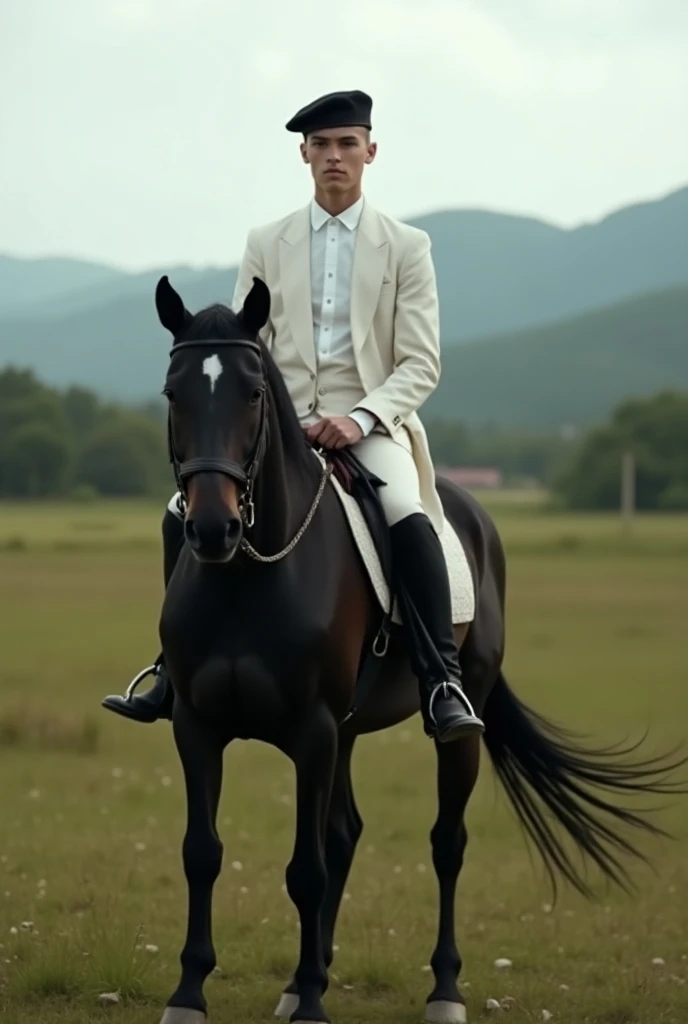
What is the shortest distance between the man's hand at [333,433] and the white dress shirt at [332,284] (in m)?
0.36

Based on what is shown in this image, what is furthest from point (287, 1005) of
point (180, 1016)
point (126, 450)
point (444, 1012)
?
point (126, 450)

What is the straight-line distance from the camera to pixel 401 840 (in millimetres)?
12227

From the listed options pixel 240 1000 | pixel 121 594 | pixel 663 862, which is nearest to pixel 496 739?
pixel 240 1000

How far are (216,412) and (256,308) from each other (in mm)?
457

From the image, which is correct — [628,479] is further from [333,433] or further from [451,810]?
[333,433]

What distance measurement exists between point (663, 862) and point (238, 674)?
6.83 m

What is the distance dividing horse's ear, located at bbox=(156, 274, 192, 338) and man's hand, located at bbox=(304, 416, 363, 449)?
3.30 feet

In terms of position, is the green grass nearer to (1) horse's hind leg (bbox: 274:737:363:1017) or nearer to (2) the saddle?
(1) horse's hind leg (bbox: 274:737:363:1017)

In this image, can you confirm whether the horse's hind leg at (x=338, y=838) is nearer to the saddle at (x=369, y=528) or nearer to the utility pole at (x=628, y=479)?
the saddle at (x=369, y=528)

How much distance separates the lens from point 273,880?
398 inches

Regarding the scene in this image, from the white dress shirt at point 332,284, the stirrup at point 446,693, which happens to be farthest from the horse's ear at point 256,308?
the stirrup at point 446,693

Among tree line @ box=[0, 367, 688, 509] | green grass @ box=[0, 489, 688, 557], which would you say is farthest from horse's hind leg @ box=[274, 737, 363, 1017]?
green grass @ box=[0, 489, 688, 557]

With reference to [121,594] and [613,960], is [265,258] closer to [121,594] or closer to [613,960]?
[613,960]

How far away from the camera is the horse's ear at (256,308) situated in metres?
5.46
